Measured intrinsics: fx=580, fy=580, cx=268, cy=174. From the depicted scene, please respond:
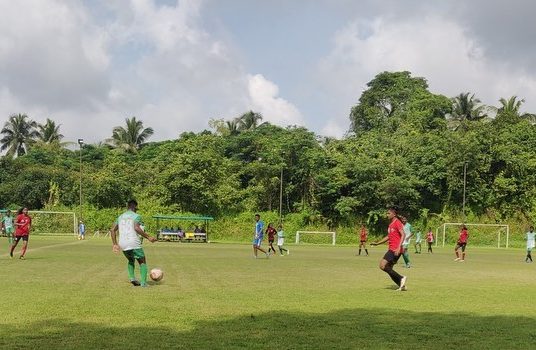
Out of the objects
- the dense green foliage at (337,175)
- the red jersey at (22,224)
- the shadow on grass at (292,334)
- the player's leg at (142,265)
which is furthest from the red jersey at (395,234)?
the dense green foliage at (337,175)

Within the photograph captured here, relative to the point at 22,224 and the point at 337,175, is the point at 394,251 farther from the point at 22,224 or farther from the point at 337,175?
the point at 337,175

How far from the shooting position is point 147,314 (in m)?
8.83

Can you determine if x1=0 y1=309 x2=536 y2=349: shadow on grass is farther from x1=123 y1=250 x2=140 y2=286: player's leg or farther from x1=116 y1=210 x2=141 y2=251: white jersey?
x1=116 y1=210 x2=141 y2=251: white jersey

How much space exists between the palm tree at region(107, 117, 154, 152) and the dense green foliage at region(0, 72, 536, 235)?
44.5ft

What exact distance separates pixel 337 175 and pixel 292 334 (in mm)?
57017

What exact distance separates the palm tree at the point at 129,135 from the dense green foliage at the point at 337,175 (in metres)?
13.6

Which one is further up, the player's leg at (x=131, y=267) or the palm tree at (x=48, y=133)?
the palm tree at (x=48, y=133)

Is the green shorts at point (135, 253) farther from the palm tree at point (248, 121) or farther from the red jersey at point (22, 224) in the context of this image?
the palm tree at point (248, 121)

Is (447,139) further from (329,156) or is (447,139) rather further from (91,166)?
(91,166)

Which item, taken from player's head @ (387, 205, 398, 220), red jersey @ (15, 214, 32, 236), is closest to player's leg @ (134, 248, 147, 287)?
player's head @ (387, 205, 398, 220)

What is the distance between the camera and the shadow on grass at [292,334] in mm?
6852

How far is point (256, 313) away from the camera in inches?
363

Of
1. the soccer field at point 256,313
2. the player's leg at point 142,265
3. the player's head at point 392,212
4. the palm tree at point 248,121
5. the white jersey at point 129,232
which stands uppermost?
the palm tree at point 248,121

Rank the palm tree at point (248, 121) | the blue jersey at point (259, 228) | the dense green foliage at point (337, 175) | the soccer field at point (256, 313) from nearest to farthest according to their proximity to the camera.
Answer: the soccer field at point (256, 313) < the blue jersey at point (259, 228) < the dense green foliage at point (337, 175) < the palm tree at point (248, 121)
